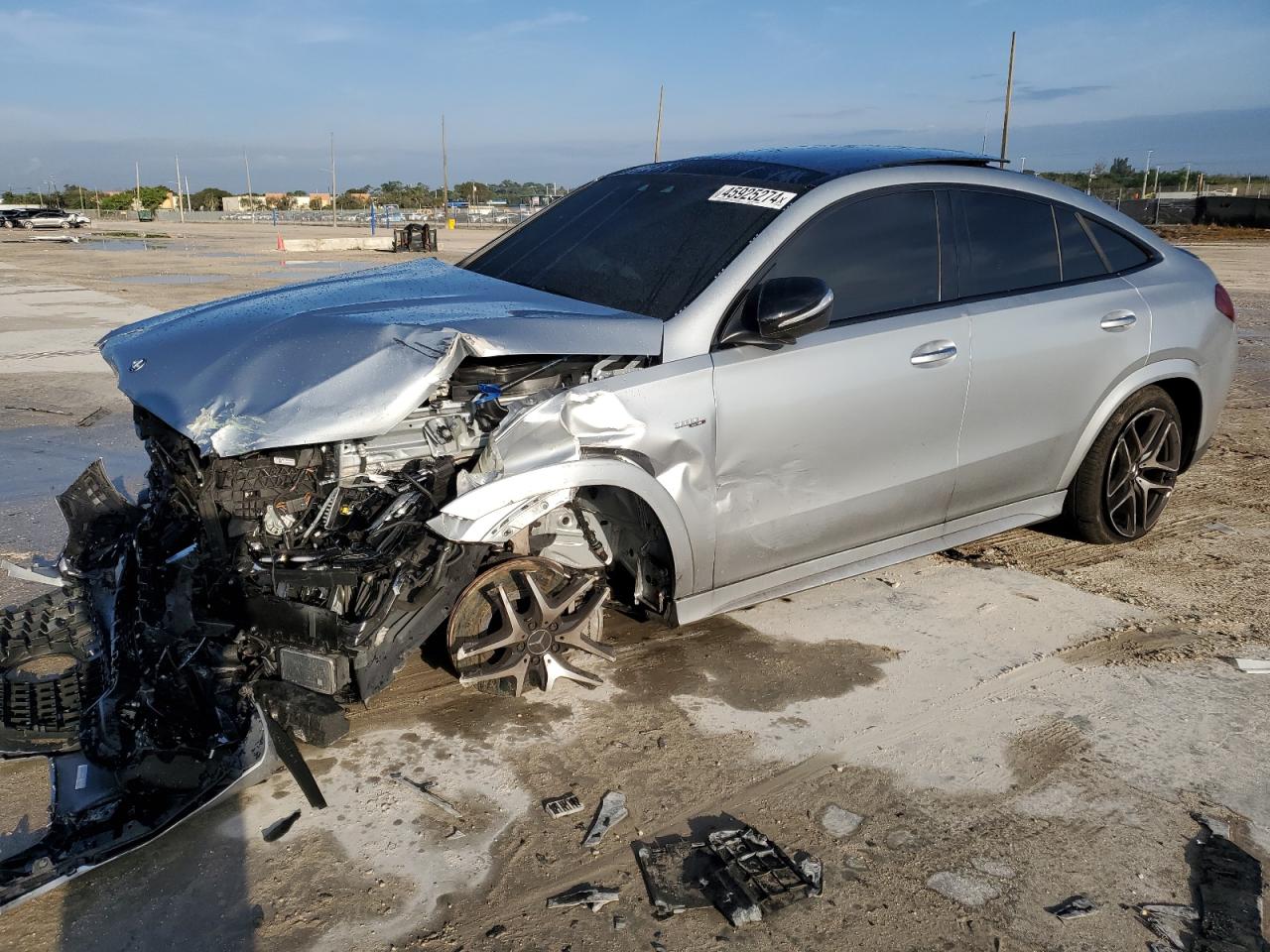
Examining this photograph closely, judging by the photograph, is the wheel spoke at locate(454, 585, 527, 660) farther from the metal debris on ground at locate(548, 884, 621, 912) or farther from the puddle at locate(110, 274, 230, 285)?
the puddle at locate(110, 274, 230, 285)

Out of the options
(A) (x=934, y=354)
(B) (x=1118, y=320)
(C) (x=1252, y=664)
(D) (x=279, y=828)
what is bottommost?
(D) (x=279, y=828)

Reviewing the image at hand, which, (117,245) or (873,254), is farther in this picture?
(117,245)

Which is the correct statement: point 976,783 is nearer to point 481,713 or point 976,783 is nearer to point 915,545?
point 915,545

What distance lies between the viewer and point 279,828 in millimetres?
2865

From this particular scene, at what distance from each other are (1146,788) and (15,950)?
313 centimetres

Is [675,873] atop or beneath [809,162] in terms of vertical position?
beneath

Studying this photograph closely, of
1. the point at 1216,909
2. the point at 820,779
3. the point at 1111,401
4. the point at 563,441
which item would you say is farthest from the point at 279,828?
the point at 1111,401

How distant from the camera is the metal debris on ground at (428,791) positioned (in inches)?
116

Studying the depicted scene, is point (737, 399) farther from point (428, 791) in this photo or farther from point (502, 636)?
point (428, 791)

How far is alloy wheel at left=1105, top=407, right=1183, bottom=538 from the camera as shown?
4789mm

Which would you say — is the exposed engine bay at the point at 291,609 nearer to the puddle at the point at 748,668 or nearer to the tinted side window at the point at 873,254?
A: the puddle at the point at 748,668

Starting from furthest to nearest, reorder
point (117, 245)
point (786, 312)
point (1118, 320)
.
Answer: point (117, 245) < point (1118, 320) < point (786, 312)

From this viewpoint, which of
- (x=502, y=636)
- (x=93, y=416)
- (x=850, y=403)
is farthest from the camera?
(x=93, y=416)

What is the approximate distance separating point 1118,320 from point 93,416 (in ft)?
22.4
